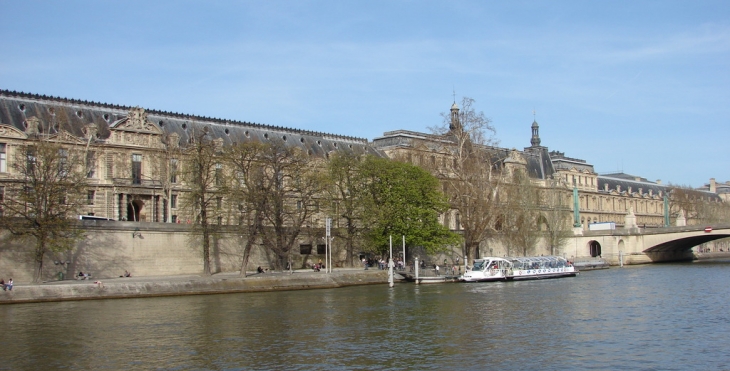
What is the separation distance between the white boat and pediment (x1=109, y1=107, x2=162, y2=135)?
32.0m

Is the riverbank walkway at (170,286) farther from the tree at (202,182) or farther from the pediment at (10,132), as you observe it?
the pediment at (10,132)

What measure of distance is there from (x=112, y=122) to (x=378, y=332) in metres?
47.6

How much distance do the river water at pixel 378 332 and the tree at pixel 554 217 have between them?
143 ft

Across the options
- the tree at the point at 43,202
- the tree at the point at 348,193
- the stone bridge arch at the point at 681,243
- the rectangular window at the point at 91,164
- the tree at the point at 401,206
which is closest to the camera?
the tree at the point at 43,202

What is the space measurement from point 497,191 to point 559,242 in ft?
69.0

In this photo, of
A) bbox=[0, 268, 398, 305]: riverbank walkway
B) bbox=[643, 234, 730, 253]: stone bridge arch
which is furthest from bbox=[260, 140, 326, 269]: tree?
bbox=[643, 234, 730, 253]: stone bridge arch

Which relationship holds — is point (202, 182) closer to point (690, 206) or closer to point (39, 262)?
point (39, 262)

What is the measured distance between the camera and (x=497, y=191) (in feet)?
268

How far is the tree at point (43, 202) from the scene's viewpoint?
54094 millimetres

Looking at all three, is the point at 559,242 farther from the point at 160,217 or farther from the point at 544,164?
the point at 160,217

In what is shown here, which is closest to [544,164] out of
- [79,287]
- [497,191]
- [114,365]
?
[497,191]

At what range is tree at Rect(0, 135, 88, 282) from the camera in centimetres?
5409

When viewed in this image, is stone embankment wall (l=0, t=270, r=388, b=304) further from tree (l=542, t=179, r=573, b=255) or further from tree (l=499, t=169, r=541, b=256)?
tree (l=542, t=179, r=573, b=255)

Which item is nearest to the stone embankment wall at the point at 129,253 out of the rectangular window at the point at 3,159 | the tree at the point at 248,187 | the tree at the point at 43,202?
the tree at the point at 43,202
